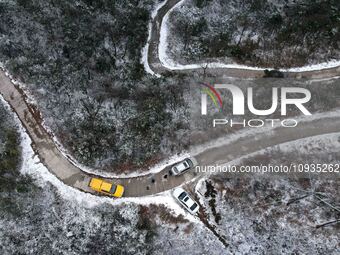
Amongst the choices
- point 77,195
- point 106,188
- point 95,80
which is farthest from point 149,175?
point 95,80

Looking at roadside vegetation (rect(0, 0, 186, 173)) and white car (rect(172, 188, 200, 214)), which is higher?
roadside vegetation (rect(0, 0, 186, 173))

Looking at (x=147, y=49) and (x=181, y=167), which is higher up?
(x=147, y=49)

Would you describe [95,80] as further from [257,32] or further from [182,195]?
[257,32]

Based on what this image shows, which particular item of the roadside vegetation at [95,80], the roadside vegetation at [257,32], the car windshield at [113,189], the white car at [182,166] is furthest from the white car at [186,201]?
the roadside vegetation at [257,32]

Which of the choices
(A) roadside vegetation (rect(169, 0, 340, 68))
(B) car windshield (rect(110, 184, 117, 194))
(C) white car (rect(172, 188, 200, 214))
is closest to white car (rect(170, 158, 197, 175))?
(C) white car (rect(172, 188, 200, 214))

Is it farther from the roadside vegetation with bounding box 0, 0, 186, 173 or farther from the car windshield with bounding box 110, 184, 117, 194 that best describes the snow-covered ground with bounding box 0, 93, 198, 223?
the roadside vegetation with bounding box 0, 0, 186, 173

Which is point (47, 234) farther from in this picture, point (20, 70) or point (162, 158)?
point (20, 70)
